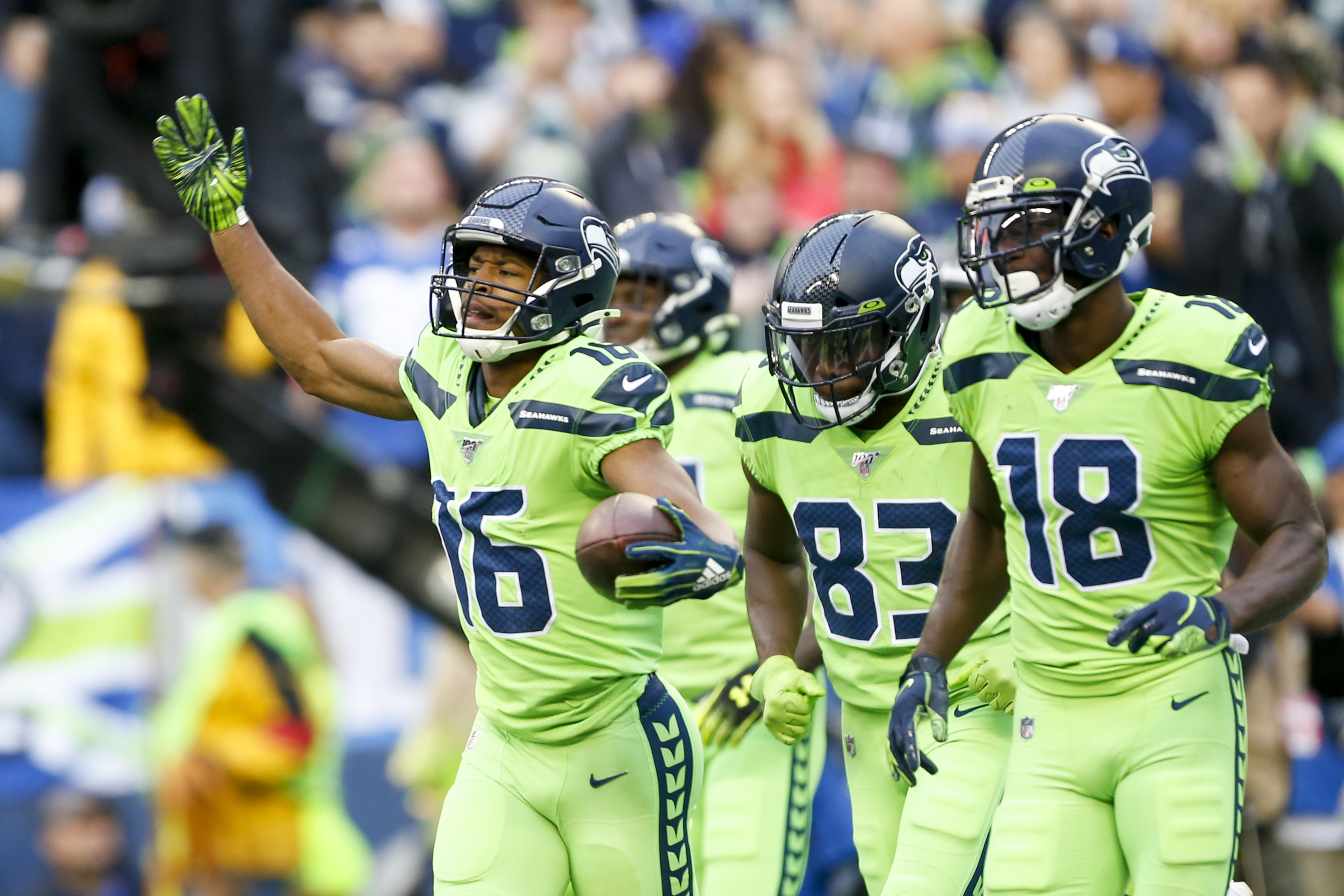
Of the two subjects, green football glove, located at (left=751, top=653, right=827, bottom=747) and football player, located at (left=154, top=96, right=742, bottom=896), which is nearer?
football player, located at (left=154, top=96, right=742, bottom=896)

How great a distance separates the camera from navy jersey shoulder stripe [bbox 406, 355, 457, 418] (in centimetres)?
440

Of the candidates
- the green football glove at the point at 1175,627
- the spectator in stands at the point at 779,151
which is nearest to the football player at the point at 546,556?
the green football glove at the point at 1175,627

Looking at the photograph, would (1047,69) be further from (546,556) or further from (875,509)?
(546,556)

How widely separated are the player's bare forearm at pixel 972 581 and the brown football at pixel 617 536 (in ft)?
2.93

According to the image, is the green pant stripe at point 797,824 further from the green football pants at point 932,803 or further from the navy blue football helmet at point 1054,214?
the navy blue football helmet at point 1054,214

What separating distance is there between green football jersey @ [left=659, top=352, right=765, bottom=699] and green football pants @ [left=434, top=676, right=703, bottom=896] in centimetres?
122

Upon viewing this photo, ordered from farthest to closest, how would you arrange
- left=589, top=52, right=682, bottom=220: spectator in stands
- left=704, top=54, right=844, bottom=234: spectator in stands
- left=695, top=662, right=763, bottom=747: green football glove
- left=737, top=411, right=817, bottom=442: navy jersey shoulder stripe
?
left=704, top=54, right=844, bottom=234: spectator in stands
left=589, top=52, right=682, bottom=220: spectator in stands
left=695, top=662, right=763, bottom=747: green football glove
left=737, top=411, right=817, bottom=442: navy jersey shoulder stripe

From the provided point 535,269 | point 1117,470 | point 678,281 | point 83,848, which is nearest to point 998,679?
point 1117,470

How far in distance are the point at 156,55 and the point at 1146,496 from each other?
466cm

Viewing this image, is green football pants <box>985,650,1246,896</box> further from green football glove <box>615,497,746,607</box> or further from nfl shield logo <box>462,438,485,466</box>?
nfl shield logo <box>462,438,485,466</box>

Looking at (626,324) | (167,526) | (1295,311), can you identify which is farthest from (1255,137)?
(167,526)

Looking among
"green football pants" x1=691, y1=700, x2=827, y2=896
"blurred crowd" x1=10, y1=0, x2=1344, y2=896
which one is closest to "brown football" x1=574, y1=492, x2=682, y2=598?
"green football pants" x1=691, y1=700, x2=827, y2=896

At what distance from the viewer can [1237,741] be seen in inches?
156

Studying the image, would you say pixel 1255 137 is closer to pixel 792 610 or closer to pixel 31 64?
pixel 792 610
